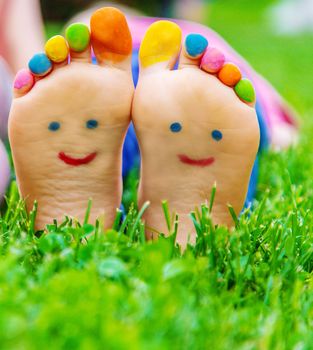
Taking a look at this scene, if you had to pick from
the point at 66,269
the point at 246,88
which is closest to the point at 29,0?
the point at 246,88

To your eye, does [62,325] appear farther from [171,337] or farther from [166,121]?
[166,121]

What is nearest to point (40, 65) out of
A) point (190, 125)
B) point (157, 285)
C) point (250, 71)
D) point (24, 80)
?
point (24, 80)

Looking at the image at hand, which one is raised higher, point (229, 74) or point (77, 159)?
point (229, 74)

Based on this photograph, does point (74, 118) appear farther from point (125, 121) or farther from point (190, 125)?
point (190, 125)

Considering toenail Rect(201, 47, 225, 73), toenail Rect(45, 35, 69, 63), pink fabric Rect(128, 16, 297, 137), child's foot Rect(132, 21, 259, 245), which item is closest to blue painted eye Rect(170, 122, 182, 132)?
child's foot Rect(132, 21, 259, 245)

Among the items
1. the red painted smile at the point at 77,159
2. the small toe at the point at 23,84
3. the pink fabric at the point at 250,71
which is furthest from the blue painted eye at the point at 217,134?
the pink fabric at the point at 250,71

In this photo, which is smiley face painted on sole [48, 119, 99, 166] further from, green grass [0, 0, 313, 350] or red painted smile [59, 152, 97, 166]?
green grass [0, 0, 313, 350]
